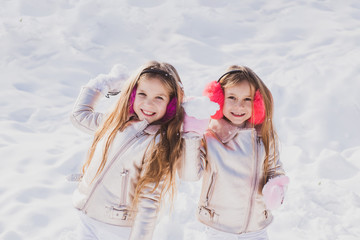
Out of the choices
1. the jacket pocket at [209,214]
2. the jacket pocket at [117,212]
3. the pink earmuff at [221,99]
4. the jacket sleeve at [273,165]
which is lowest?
the jacket pocket at [117,212]

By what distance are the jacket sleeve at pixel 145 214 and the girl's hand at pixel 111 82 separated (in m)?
0.69

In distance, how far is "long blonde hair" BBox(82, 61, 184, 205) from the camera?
1.86 m

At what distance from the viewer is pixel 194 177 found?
192 centimetres

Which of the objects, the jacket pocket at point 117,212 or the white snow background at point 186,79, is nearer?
the jacket pocket at point 117,212

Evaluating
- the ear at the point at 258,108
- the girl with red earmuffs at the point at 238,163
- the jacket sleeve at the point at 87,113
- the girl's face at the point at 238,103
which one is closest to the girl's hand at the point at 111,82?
the jacket sleeve at the point at 87,113

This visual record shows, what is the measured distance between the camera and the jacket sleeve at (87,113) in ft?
7.09

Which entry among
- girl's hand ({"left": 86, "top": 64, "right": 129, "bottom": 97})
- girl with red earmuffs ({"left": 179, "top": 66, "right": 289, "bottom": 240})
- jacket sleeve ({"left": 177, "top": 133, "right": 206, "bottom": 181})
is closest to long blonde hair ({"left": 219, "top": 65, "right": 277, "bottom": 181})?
girl with red earmuffs ({"left": 179, "top": 66, "right": 289, "bottom": 240})

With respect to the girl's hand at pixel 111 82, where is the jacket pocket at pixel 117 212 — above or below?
below

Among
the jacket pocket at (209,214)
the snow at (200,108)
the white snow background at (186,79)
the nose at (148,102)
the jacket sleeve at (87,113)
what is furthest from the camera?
the white snow background at (186,79)

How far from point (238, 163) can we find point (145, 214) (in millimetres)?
555

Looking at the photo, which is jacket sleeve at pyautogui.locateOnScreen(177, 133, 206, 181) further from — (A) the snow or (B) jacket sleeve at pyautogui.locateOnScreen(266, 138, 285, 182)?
(B) jacket sleeve at pyautogui.locateOnScreen(266, 138, 285, 182)

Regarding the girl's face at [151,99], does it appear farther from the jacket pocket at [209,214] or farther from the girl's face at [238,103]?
the jacket pocket at [209,214]

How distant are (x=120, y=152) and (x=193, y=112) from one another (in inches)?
16.7

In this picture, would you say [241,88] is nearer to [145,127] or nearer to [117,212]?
[145,127]
